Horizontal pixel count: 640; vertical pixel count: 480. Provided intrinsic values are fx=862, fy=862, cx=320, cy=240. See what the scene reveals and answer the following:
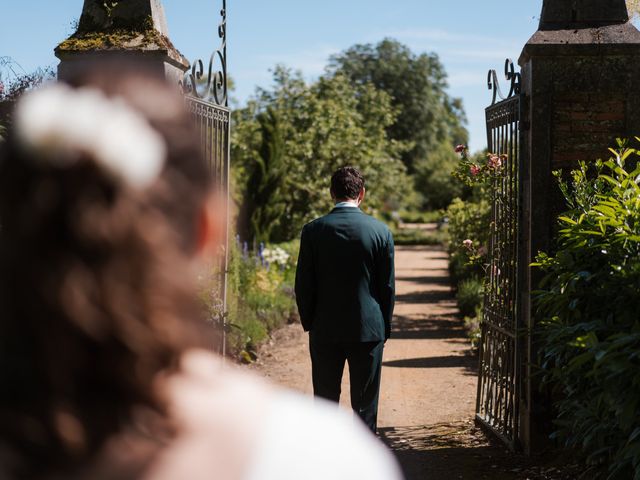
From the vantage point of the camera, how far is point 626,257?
414 centimetres

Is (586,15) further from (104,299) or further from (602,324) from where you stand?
(104,299)

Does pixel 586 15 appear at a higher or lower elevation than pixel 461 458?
higher

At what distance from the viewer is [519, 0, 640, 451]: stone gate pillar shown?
5.85 meters

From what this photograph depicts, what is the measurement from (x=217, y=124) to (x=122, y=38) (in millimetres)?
1199

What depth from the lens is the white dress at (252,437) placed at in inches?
47.0

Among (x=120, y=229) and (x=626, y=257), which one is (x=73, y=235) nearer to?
(x=120, y=229)

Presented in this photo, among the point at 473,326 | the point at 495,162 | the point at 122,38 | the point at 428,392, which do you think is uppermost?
the point at 122,38

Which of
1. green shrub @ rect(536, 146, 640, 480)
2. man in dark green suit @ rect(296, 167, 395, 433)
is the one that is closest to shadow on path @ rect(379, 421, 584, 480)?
green shrub @ rect(536, 146, 640, 480)

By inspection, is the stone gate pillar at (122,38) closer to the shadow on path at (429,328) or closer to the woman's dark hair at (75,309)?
the woman's dark hair at (75,309)

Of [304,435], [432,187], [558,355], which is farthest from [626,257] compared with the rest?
[432,187]

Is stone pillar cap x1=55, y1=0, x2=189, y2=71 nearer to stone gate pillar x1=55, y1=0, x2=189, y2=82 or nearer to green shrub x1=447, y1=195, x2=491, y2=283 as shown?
stone gate pillar x1=55, y1=0, x2=189, y2=82

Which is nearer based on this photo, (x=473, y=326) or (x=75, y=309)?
(x=75, y=309)

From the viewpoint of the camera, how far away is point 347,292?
5.11 meters

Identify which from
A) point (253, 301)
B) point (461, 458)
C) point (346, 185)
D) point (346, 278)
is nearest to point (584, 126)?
point (346, 185)
